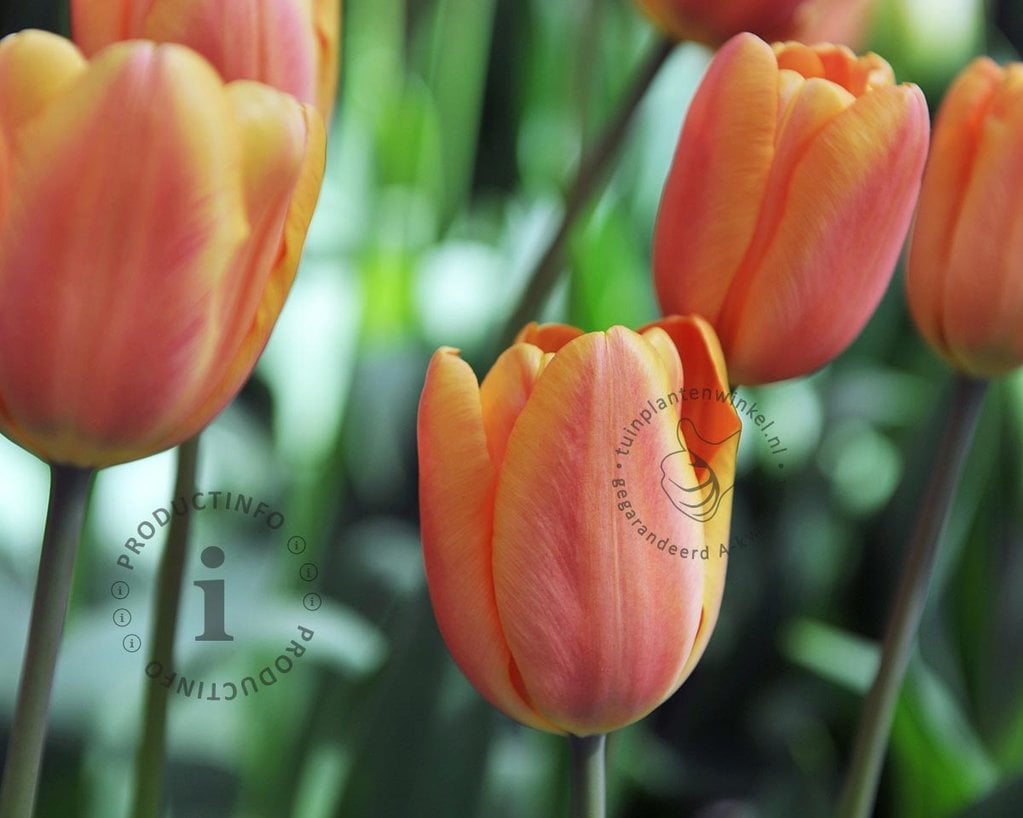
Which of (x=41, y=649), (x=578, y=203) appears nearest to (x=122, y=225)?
(x=41, y=649)

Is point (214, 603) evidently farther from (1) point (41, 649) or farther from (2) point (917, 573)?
(2) point (917, 573)

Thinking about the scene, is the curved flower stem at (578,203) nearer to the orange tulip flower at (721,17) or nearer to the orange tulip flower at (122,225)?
the orange tulip flower at (721,17)

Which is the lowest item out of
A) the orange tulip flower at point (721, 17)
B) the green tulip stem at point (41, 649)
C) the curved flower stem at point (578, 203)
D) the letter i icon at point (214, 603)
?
the letter i icon at point (214, 603)

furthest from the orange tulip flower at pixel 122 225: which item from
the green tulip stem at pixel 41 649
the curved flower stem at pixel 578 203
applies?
the curved flower stem at pixel 578 203

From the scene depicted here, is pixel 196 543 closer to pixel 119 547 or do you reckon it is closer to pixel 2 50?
pixel 119 547

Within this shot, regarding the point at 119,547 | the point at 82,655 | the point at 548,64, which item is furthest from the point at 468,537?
the point at 548,64
